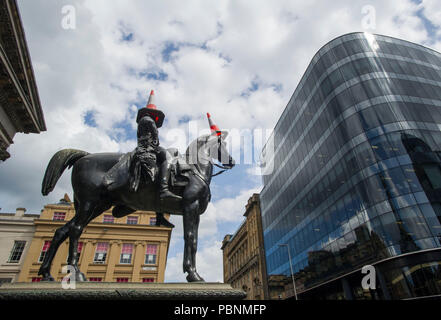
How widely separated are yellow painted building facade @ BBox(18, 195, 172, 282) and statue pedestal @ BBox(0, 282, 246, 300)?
98.4 feet

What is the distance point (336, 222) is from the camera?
27172 mm

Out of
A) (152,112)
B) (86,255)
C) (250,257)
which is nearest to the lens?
(152,112)

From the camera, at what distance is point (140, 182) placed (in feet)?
15.2

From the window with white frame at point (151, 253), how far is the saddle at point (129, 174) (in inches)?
1207

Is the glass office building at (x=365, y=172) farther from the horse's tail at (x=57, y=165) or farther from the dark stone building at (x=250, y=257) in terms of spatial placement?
the horse's tail at (x=57, y=165)

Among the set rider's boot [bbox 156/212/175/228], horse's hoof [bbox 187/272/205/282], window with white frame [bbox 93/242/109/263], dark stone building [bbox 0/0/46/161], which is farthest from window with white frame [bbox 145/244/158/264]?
horse's hoof [bbox 187/272/205/282]

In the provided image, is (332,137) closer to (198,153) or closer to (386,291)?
(386,291)

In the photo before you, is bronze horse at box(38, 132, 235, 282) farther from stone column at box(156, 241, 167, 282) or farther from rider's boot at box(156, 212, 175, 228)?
stone column at box(156, 241, 167, 282)

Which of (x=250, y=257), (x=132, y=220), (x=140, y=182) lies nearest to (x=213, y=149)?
(x=140, y=182)

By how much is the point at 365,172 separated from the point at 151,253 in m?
26.4

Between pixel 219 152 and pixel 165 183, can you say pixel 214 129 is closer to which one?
pixel 219 152

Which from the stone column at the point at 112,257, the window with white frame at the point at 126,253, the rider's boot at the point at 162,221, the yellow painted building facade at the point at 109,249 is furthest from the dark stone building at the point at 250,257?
the rider's boot at the point at 162,221

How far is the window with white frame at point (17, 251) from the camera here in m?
30.6
